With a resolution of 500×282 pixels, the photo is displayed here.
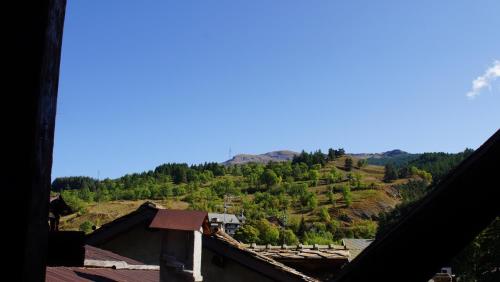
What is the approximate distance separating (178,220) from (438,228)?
9.63ft

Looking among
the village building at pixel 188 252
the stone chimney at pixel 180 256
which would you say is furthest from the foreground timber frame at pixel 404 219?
the village building at pixel 188 252

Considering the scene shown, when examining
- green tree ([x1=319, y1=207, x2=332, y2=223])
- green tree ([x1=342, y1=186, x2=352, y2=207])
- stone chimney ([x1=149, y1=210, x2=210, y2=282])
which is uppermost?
green tree ([x1=342, y1=186, x2=352, y2=207])

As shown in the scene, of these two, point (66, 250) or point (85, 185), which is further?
point (85, 185)

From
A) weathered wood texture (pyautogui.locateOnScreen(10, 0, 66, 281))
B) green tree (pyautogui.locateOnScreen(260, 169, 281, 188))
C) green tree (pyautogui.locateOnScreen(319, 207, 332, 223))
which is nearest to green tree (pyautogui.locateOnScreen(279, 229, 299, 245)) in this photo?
green tree (pyautogui.locateOnScreen(319, 207, 332, 223))

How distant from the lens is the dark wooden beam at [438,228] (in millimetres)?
1077

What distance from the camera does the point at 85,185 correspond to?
16362 cm

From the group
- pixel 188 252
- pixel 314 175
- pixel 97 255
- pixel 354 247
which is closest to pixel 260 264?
pixel 97 255

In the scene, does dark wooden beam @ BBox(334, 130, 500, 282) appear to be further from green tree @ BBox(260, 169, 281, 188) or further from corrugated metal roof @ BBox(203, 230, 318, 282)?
green tree @ BBox(260, 169, 281, 188)

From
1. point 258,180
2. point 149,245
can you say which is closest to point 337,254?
point 149,245

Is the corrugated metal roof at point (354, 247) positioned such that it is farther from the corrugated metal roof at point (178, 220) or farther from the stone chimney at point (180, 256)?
the stone chimney at point (180, 256)

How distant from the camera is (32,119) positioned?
1020 millimetres

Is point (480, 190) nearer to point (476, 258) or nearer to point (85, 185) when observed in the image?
point (476, 258)

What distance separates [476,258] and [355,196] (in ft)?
471

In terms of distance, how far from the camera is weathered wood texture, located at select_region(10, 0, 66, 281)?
98 centimetres
